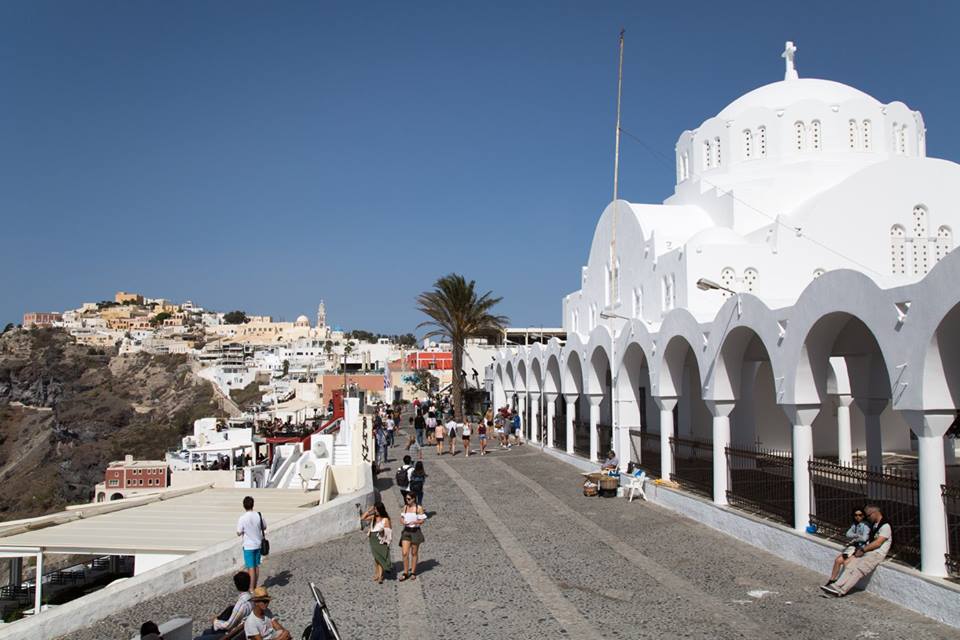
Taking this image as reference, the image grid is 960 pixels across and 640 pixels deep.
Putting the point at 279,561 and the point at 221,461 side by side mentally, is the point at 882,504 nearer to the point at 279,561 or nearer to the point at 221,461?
the point at 279,561

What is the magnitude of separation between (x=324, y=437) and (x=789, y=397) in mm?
10494

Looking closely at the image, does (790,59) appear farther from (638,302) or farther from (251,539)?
(251,539)

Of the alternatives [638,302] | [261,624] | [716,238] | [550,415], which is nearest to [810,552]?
[261,624]

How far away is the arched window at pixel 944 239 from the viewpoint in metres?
14.9

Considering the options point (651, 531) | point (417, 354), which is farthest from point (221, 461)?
point (417, 354)

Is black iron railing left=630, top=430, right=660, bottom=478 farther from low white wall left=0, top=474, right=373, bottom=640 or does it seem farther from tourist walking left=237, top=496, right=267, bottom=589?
tourist walking left=237, top=496, right=267, bottom=589

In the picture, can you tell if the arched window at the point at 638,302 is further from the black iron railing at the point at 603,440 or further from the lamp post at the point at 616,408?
the lamp post at the point at 616,408

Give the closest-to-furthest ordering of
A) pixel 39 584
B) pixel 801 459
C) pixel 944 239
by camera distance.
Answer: pixel 39 584
pixel 801 459
pixel 944 239

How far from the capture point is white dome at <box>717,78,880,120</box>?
61.4ft

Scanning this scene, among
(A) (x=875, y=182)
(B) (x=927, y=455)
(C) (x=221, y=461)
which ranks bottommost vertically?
(C) (x=221, y=461)

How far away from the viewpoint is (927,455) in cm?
725

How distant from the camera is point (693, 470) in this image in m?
14.1

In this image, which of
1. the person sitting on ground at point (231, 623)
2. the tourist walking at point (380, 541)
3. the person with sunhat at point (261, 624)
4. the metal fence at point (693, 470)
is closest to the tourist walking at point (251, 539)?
the tourist walking at point (380, 541)

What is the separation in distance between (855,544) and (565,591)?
2.87 meters
